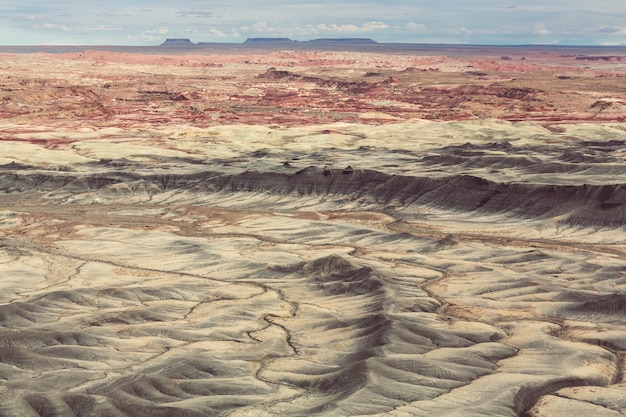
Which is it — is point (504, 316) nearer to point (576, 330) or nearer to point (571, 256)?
point (576, 330)

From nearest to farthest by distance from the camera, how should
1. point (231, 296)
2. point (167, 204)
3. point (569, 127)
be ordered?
point (231, 296)
point (167, 204)
point (569, 127)

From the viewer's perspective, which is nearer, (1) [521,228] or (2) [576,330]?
(2) [576,330]

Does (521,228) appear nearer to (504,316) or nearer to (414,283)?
(414,283)

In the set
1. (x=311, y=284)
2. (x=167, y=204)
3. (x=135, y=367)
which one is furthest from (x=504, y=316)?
(x=167, y=204)

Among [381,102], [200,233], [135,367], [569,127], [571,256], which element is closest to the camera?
[135,367]

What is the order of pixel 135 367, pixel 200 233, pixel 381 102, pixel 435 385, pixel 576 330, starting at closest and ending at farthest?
pixel 435 385 < pixel 135 367 < pixel 576 330 < pixel 200 233 < pixel 381 102

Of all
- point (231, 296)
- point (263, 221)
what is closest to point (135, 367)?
point (231, 296)
